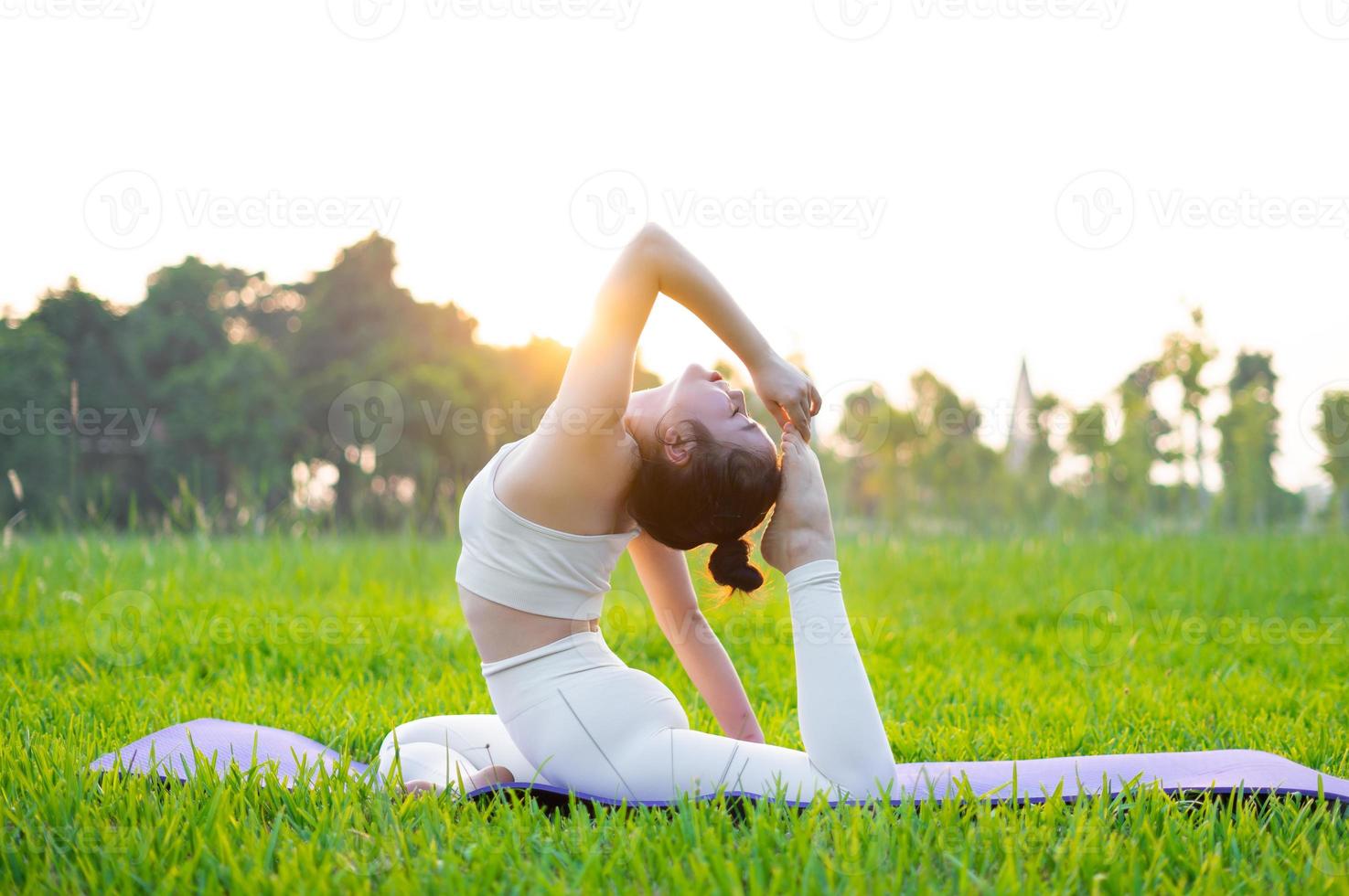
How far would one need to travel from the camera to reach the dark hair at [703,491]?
83.4 inches

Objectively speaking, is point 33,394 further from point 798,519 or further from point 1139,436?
point 798,519

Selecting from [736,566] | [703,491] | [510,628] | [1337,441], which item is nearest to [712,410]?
[703,491]

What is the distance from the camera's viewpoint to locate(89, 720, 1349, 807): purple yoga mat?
2.19 metres

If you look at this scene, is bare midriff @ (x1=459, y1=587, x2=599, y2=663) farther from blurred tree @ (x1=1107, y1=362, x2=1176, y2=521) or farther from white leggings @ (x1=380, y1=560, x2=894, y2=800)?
blurred tree @ (x1=1107, y1=362, x2=1176, y2=521)

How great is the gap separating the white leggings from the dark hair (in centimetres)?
20

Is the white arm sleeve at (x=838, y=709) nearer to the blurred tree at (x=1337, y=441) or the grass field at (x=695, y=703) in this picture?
the grass field at (x=695, y=703)

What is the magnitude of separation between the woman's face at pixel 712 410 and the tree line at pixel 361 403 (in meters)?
11.6

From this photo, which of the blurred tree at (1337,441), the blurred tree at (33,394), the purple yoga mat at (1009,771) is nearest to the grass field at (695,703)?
the purple yoga mat at (1009,771)

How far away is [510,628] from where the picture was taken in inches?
85.7

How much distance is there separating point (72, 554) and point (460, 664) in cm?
347

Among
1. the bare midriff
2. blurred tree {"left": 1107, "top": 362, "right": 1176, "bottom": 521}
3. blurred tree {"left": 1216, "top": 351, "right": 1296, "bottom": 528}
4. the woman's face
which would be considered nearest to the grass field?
the bare midriff

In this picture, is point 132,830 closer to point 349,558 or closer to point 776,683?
point 776,683

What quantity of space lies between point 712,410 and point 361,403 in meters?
28.0

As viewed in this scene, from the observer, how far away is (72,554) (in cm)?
594
